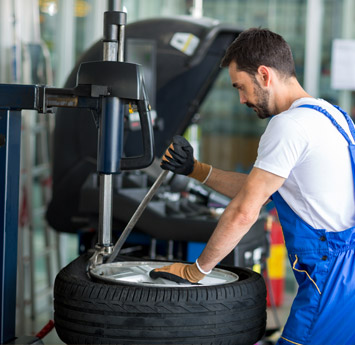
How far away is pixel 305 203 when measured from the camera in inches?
74.4

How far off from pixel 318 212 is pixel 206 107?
16.9 feet

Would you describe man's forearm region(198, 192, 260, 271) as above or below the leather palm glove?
below

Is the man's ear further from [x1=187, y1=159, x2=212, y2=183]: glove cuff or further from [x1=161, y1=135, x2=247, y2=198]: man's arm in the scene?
[x1=187, y1=159, x2=212, y2=183]: glove cuff

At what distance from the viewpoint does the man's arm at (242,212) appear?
1765 mm

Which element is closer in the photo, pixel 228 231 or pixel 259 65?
pixel 228 231

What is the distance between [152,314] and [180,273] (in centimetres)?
19

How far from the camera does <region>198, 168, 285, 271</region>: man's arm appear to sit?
1.76m

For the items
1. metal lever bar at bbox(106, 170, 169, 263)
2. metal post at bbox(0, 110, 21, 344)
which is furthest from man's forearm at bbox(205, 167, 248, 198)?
metal post at bbox(0, 110, 21, 344)

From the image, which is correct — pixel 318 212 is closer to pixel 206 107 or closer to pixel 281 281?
pixel 281 281

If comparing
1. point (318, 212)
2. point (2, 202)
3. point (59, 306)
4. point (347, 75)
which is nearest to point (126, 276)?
point (59, 306)

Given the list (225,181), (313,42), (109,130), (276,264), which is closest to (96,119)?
(109,130)

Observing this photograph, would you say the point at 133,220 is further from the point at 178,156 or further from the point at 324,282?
the point at 324,282

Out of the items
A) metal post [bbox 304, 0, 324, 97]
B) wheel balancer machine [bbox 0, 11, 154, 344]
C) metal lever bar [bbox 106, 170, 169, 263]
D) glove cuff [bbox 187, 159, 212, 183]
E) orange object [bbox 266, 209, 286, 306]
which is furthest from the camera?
metal post [bbox 304, 0, 324, 97]

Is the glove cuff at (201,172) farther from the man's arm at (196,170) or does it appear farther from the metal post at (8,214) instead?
the metal post at (8,214)
